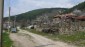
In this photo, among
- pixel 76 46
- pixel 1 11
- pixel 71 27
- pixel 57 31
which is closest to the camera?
pixel 1 11

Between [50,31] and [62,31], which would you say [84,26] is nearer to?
[62,31]

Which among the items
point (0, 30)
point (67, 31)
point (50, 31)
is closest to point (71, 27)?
point (67, 31)

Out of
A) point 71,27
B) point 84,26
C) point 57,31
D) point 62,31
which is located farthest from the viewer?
point 57,31

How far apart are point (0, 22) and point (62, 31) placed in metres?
29.6

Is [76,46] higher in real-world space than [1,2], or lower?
lower

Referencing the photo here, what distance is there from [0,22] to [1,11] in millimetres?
319

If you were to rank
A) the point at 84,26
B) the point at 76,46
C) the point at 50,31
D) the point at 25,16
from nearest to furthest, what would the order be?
the point at 76,46
the point at 84,26
the point at 50,31
the point at 25,16

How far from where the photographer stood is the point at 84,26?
32.5 m

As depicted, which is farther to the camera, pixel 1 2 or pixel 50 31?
pixel 50 31

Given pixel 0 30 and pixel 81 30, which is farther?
pixel 81 30

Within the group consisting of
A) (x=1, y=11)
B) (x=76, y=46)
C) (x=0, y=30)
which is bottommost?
(x=76, y=46)

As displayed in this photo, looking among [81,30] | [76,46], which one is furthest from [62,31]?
[76,46]

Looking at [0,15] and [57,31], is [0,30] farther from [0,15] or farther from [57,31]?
[57,31]

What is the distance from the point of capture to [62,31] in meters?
37.0
